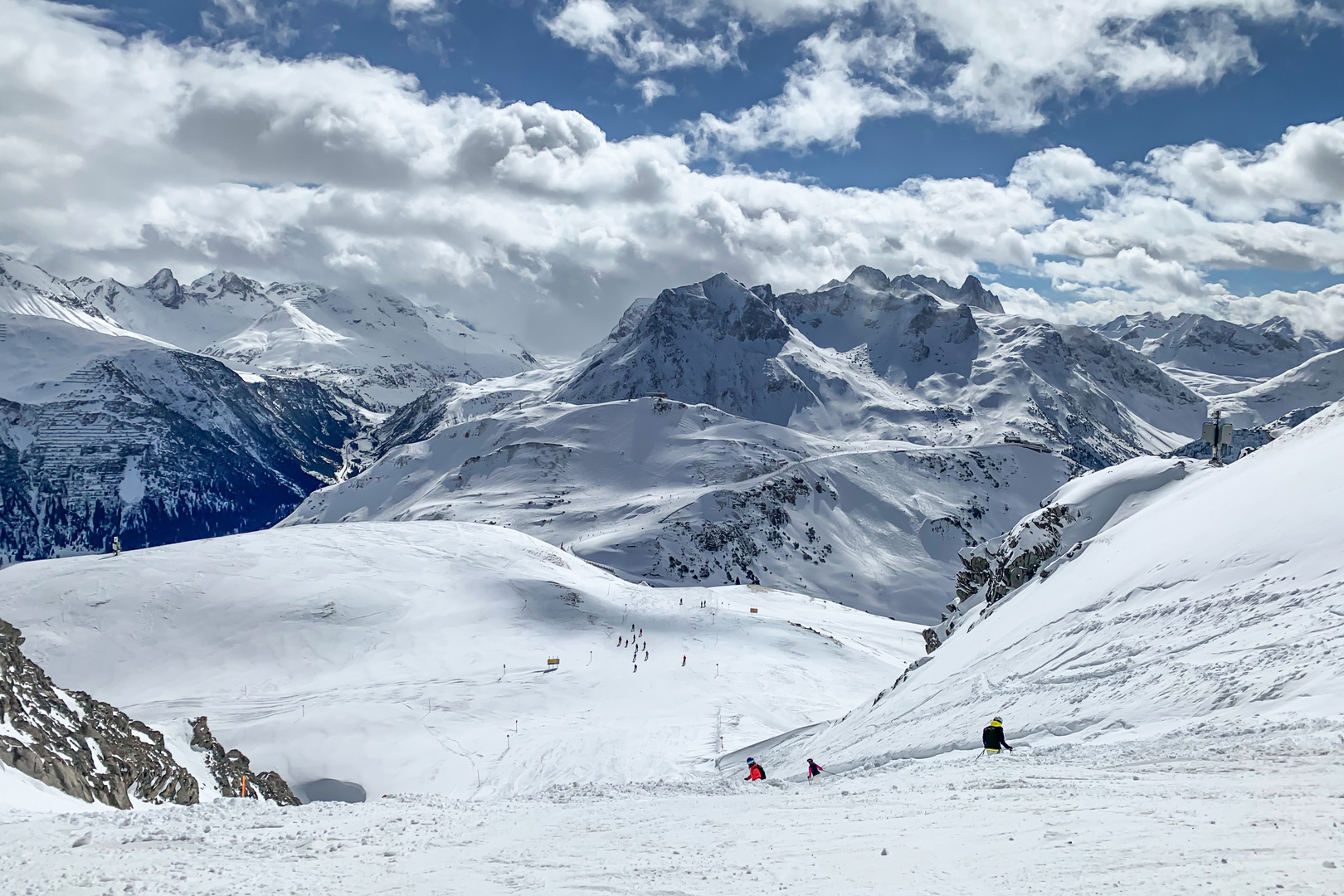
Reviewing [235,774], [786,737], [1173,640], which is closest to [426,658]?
[235,774]

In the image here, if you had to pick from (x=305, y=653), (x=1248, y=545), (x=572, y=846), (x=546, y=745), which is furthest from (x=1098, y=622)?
(x=305, y=653)

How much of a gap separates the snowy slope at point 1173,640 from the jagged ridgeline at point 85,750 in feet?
73.5

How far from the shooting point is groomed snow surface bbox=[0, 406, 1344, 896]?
12906mm

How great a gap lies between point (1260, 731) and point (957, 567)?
160926mm

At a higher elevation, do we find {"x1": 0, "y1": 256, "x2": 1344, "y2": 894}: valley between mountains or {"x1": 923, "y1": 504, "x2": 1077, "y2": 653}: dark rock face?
{"x1": 923, "y1": 504, "x2": 1077, "y2": 653}: dark rock face

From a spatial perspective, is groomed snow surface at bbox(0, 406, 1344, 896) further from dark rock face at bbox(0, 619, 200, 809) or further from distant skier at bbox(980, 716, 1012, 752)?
dark rock face at bbox(0, 619, 200, 809)

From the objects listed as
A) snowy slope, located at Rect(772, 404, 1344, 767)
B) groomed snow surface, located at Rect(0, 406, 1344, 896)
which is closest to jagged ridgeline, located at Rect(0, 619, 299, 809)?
groomed snow surface, located at Rect(0, 406, 1344, 896)

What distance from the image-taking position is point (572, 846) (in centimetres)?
1562

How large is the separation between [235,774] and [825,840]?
32171mm

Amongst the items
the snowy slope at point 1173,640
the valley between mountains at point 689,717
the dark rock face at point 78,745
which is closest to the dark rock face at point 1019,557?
the valley between mountains at point 689,717

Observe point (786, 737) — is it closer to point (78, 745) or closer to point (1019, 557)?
point (1019, 557)

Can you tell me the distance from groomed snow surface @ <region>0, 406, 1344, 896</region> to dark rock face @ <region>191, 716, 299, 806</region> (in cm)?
306

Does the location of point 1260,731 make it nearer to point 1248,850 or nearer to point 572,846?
point 1248,850

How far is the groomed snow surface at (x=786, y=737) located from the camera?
12.9 metres
